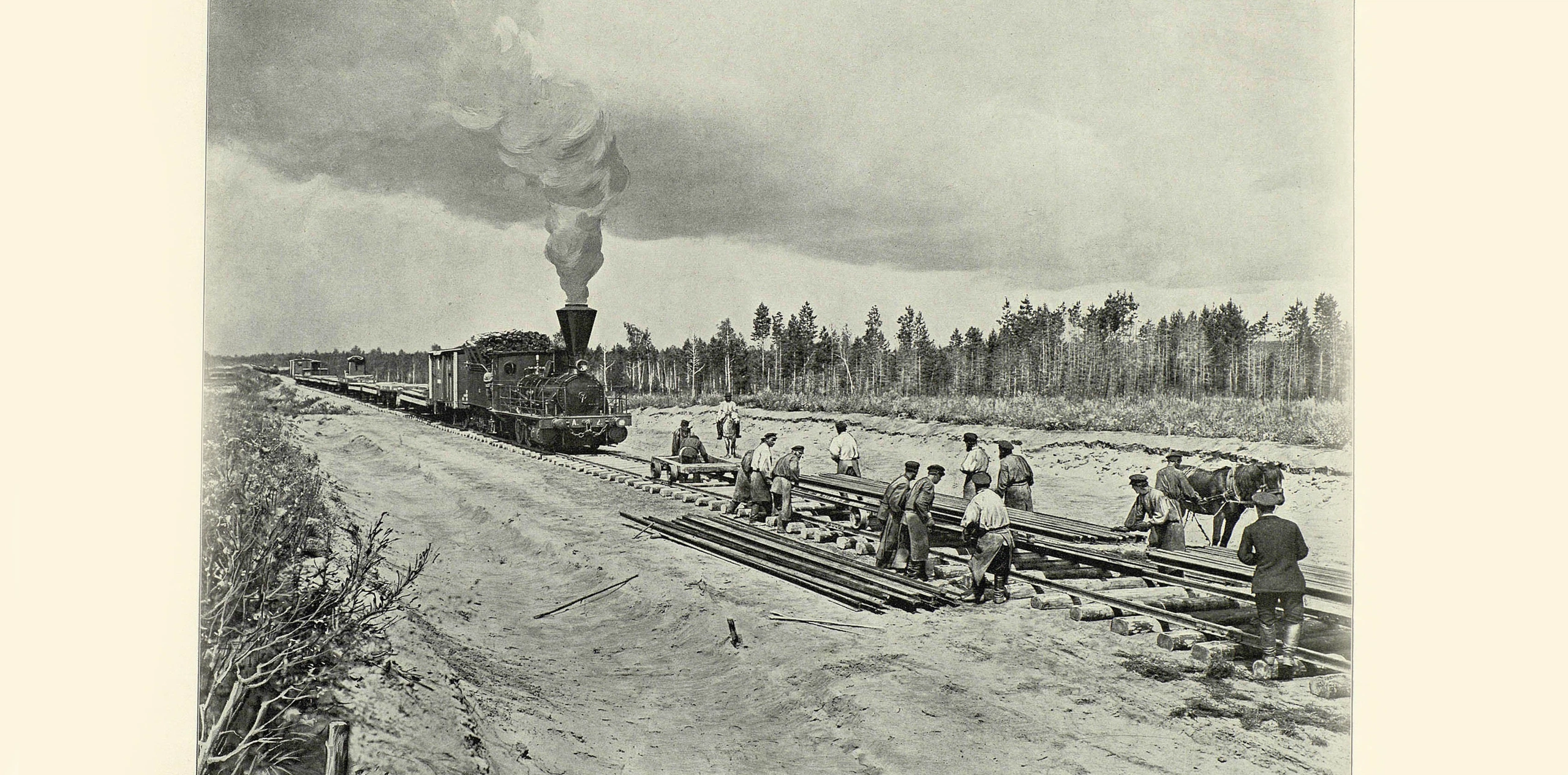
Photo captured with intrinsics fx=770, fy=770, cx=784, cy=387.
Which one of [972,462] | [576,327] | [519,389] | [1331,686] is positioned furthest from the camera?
[519,389]

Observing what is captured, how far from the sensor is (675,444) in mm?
6102

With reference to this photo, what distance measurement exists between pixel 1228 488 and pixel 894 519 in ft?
7.33

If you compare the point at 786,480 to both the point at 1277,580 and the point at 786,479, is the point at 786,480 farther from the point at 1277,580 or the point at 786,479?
the point at 1277,580

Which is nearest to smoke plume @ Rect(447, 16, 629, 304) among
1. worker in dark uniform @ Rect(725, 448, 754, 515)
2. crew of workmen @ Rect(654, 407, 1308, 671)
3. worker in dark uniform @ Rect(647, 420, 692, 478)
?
worker in dark uniform @ Rect(647, 420, 692, 478)

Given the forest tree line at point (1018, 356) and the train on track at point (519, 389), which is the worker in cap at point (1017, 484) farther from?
the train on track at point (519, 389)

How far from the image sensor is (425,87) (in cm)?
515

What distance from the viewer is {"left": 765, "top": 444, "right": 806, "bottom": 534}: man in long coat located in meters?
5.73

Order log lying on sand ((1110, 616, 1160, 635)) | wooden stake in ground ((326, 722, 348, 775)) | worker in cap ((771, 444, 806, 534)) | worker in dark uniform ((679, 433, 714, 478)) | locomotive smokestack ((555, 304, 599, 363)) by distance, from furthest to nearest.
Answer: worker in dark uniform ((679, 433, 714, 478)), worker in cap ((771, 444, 806, 534)), locomotive smokestack ((555, 304, 599, 363)), log lying on sand ((1110, 616, 1160, 635)), wooden stake in ground ((326, 722, 348, 775))

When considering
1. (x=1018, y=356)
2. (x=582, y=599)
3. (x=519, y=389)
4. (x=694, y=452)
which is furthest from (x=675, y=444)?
(x=1018, y=356)

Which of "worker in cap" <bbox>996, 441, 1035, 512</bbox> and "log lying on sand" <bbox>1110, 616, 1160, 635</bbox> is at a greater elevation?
"worker in cap" <bbox>996, 441, 1035, 512</bbox>

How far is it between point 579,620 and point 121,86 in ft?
14.0

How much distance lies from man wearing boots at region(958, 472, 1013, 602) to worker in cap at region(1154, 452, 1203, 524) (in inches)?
45.9

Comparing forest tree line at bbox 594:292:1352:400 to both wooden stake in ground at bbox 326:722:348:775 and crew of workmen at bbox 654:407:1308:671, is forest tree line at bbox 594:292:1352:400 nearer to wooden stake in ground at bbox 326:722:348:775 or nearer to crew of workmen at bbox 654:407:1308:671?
crew of workmen at bbox 654:407:1308:671

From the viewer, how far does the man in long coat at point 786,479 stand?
5.73 m
